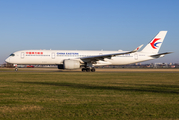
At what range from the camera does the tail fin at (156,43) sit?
1791 inches

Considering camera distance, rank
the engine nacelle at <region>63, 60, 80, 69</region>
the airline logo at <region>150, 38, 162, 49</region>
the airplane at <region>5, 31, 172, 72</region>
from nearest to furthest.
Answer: the engine nacelle at <region>63, 60, 80, 69</region> < the airplane at <region>5, 31, 172, 72</region> < the airline logo at <region>150, 38, 162, 49</region>

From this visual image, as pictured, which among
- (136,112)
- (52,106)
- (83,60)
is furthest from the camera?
(83,60)

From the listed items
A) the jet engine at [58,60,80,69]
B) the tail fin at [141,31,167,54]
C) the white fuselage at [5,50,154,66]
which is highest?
the tail fin at [141,31,167,54]

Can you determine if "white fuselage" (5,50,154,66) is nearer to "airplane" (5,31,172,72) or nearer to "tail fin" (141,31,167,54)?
"airplane" (5,31,172,72)

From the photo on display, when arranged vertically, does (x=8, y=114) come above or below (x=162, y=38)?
below

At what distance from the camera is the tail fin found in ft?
149

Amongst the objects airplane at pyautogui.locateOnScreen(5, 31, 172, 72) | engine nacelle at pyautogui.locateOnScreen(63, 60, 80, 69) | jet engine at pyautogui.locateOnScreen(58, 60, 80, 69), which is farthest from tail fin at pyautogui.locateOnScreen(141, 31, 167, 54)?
engine nacelle at pyautogui.locateOnScreen(63, 60, 80, 69)

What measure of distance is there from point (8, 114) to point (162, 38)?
43.5 m

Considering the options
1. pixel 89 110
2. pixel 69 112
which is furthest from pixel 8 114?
pixel 89 110

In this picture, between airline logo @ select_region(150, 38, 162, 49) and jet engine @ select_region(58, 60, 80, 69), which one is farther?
airline logo @ select_region(150, 38, 162, 49)

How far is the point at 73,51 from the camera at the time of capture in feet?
136

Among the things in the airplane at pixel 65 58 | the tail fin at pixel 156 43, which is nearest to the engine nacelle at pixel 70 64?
the airplane at pixel 65 58

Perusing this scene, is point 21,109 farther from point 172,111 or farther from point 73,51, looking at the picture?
point 73,51

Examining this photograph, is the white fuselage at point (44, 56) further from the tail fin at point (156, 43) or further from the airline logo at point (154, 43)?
the airline logo at point (154, 43)
